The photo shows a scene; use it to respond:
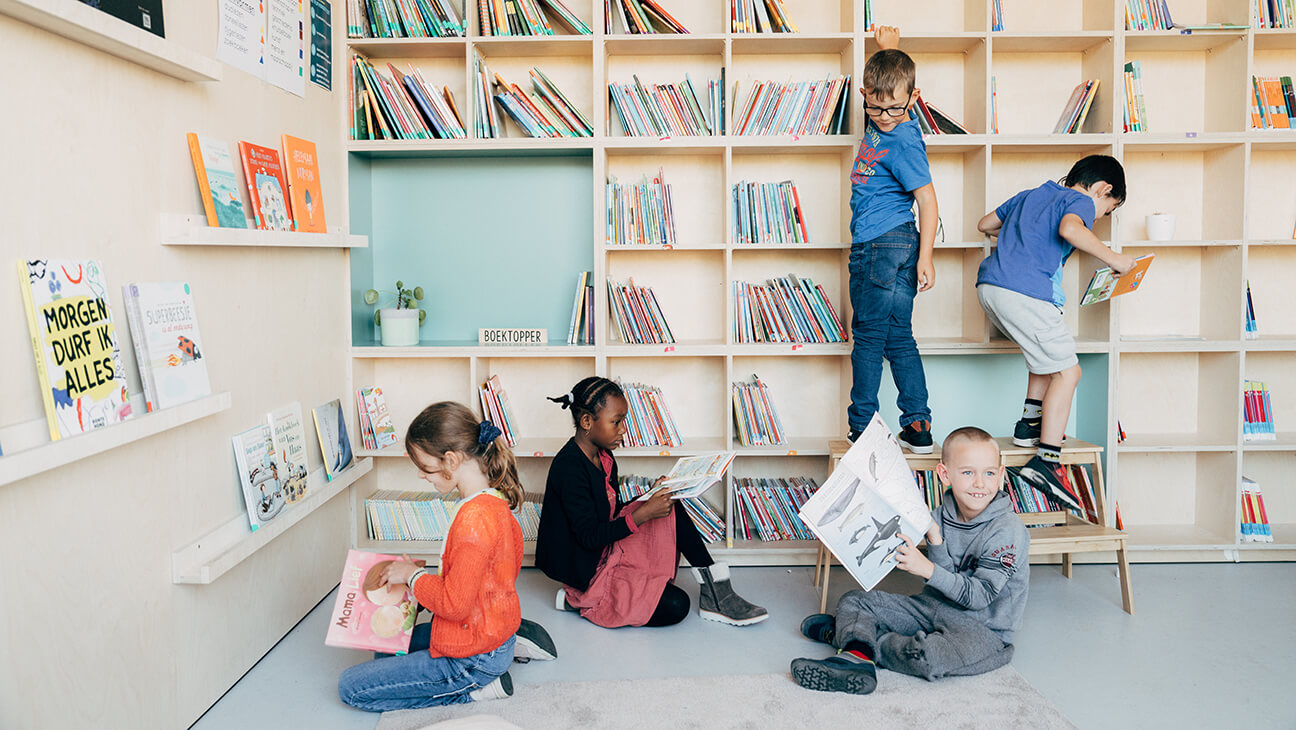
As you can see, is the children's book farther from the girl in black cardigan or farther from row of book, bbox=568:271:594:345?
row of book, bbox=568:271:594:345

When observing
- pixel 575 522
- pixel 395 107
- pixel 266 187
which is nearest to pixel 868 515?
pixel 575 522

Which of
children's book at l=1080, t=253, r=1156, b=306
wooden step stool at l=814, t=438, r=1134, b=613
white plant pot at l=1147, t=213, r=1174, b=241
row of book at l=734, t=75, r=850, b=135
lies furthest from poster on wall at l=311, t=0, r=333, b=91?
white plant pot at l=1147, t=213, r=1174, b=241

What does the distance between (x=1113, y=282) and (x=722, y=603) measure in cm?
190

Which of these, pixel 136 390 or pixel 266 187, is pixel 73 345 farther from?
pixel 266 187

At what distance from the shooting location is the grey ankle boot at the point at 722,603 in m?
2.93

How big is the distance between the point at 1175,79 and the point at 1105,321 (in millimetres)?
1152

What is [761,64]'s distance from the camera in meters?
3.79

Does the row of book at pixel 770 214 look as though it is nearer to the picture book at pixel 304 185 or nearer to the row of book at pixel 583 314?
the row of book at pixel 583 314

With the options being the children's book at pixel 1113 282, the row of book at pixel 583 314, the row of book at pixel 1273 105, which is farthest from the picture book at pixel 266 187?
the row of book at pixel 1273 105

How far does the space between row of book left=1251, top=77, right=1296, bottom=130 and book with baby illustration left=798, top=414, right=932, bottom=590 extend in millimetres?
2520

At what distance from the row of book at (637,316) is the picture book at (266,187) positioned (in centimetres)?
133

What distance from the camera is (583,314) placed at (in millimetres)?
3660

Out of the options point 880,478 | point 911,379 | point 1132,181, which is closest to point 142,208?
point 880,478

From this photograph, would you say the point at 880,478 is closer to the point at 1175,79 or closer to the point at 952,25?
the point at 952,25
